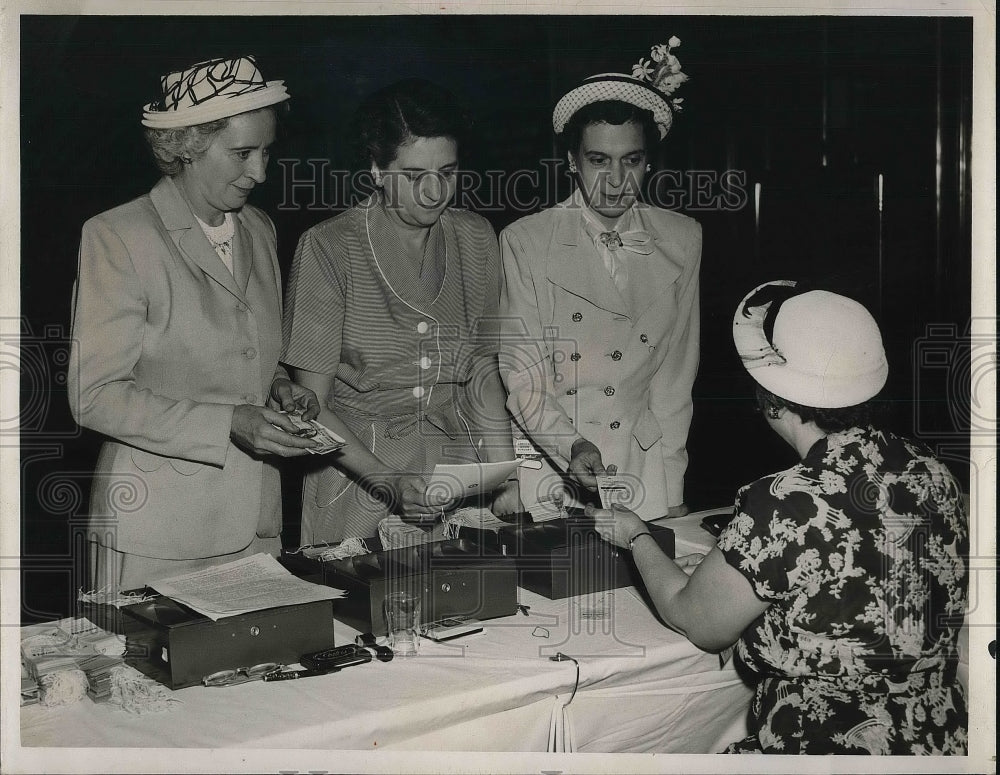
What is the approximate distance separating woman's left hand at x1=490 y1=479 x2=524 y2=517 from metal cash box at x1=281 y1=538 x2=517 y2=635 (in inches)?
28.7

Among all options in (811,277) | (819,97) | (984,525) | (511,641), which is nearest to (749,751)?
(511,641)

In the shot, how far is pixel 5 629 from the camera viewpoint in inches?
100

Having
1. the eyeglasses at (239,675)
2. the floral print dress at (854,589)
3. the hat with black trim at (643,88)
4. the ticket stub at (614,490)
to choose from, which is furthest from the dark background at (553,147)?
the eyeglasses at (239,675)

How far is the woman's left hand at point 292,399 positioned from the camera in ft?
9.69

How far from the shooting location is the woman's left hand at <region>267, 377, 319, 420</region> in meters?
A: 2.95

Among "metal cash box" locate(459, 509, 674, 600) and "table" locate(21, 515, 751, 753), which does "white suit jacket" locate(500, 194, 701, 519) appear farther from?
"table" locate(21, 515, 751, 753)

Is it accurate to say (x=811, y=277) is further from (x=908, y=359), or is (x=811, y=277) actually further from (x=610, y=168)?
(x=610, y=168)

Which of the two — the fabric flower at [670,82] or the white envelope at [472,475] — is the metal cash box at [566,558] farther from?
the fabric flower at [670,82]

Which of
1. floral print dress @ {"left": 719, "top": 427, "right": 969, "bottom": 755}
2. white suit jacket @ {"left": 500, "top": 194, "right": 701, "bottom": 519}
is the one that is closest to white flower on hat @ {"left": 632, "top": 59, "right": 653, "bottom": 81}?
white suit jacket @ {"left": 500, "top": 194, "right": 701, "bottom": 519}

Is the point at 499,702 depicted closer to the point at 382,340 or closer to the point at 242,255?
the point at 382,340

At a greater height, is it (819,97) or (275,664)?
(819,97)

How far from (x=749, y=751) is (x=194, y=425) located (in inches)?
70.8

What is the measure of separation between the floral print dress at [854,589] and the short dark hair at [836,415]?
23mm

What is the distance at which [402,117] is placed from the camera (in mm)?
3000
